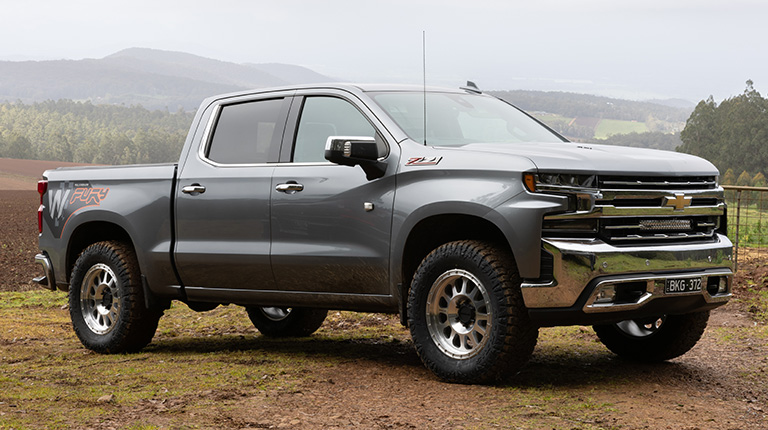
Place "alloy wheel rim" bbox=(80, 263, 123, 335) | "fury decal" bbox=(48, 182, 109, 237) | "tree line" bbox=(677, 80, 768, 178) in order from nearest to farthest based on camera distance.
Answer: "alloy wheel rim" bbox=(80, 263, 123, 335), "fury decal" bbox=(48, 182, 109, 237), "tree line" bbox=(677, 80, 768, 178)

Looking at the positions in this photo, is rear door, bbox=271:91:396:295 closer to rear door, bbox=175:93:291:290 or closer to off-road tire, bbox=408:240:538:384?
rear door, bbox=175:93:291:290

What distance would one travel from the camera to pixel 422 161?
5.89m

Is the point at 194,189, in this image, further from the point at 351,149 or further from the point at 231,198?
the point at 351,149

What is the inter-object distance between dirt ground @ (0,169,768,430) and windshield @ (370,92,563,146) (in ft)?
5.26

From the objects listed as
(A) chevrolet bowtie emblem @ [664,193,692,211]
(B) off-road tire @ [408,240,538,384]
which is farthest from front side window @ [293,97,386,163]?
(A) chevrolet bowtie emblem @ [664,193,692,211]

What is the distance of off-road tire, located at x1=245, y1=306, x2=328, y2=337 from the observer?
8.71m

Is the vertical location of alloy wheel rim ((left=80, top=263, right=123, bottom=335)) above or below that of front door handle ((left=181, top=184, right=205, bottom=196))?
below

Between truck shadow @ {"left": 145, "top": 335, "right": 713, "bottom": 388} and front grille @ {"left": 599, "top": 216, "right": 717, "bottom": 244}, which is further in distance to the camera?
truck shadow @ {"left": 145, "top": 335, "right": 713, "bottom": 388}

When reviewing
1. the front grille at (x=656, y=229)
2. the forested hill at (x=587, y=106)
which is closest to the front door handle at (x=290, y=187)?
the front grille at (x=656, y=229)

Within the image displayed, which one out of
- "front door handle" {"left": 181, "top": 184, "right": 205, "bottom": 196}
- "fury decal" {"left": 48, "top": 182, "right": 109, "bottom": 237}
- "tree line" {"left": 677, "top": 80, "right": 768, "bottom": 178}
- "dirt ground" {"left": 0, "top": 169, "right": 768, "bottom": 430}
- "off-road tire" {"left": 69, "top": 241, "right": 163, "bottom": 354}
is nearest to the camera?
"dirt ground" {"left": 0, "top": 169, "right": 768, "bottom": 430}

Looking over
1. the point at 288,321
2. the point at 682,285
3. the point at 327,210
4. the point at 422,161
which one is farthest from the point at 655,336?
the point at 288,321

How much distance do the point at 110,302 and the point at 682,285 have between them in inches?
185

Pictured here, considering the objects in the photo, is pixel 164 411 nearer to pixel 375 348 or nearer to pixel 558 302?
pixel 558 302

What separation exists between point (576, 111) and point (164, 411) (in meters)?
73.1
